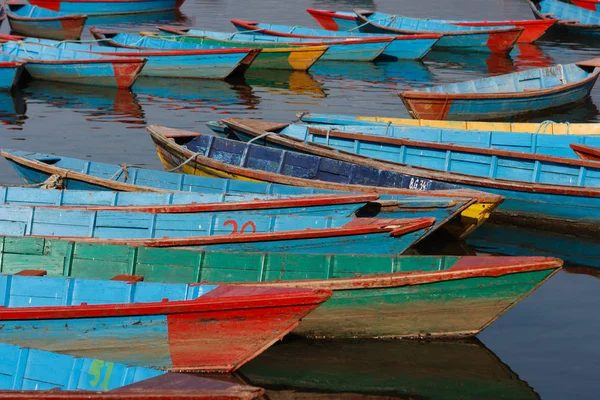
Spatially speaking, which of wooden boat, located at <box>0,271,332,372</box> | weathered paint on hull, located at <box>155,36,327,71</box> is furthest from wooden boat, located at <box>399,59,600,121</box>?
wooden boat, located at <box>0,271,332,372</box>

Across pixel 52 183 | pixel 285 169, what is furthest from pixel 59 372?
pixel 285 169

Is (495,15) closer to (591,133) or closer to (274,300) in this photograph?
(591,133)

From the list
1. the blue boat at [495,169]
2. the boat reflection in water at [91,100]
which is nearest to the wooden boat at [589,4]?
the boat reflection in water at [91,100]

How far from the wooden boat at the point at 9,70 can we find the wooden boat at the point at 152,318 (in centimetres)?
1545

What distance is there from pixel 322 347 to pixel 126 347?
8.06 ft

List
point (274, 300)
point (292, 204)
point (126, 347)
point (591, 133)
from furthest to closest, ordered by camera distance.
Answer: point (591, 133)
point (292, 204)
point (126, 347)
point (274, 300)

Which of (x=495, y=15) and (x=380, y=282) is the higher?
(x=380, y=282)

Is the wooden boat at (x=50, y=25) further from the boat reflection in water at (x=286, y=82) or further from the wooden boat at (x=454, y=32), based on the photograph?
the wooden boat at (x=454, y=32)

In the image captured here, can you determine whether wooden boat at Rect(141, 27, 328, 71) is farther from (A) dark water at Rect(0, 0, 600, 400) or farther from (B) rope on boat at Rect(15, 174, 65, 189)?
(B) rope on boat at Rect(15, 174, 65, 189)

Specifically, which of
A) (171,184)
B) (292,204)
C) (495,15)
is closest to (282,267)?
(292,204)

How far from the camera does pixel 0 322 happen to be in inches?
353

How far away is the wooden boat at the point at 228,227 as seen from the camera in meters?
A: 11.7

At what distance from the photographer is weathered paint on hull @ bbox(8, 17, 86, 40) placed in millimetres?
32375

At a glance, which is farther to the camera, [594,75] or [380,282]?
[594,75]
